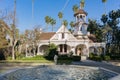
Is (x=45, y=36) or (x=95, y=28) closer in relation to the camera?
(x=95, y=28)

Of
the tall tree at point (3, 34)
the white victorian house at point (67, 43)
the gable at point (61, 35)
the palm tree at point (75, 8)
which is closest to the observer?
the tall tree at point (3, 34)

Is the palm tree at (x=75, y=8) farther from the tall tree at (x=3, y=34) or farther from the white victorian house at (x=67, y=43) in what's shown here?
the tall tree at (x=3, y=34)

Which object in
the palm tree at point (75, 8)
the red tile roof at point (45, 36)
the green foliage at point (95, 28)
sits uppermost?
the palm tree at point (75, 8)

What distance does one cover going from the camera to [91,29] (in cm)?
5381

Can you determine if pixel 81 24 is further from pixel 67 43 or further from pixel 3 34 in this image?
pixel 3 34

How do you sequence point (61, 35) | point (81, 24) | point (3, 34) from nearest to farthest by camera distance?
1. point (3, 34)
2. point (61, 35)
3. point (81, 24)

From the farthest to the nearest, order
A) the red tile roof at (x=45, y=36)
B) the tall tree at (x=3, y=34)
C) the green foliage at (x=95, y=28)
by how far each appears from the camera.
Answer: the red tile roof at (x=45, y=36), the green foliage at (x=95, y=28), the tall tree at (x=3, y=34)

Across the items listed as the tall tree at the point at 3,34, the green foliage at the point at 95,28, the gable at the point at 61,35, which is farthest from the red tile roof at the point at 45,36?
the tall tree at the point at 3,34

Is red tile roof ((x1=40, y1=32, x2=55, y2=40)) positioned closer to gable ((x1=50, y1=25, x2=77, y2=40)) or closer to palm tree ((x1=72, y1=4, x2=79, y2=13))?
gable ((x1=50, y1=25, x2=77, y2=40))

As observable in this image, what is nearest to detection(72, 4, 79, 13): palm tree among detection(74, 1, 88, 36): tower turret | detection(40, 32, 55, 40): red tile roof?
detection(74, 1, 88, 36): tower turret

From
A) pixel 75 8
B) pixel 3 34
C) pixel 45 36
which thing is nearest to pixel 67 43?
pixel 45 36

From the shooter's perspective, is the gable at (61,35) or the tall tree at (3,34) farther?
the gable at (61,35)

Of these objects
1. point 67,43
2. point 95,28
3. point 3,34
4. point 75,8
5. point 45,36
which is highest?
point 75,8

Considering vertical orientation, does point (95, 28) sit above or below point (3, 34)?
above
